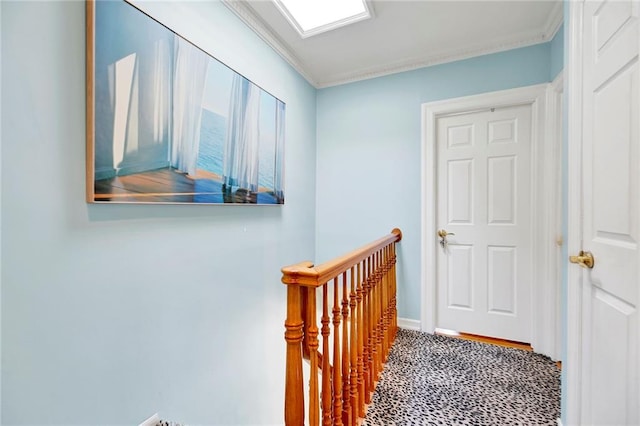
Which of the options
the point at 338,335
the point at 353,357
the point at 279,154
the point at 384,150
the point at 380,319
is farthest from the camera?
the point at 384,150

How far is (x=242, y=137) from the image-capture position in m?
1.93

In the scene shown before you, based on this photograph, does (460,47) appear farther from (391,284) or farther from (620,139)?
(391,284)

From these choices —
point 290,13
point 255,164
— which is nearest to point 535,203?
point 255,164

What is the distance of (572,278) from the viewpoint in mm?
1229

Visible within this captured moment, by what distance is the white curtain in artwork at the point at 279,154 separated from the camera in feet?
7.66

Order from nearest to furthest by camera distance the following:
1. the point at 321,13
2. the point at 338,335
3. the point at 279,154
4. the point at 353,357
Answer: the point at 338,335, the point at 353,357, the point at 321,13, the point at 279,154

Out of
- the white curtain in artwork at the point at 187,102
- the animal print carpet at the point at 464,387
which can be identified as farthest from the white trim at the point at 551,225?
the white curtain in artwork at the point at 187,102

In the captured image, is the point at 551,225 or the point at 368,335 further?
the point at 551,225

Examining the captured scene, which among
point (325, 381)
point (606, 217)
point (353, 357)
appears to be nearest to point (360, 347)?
point (353, 357)

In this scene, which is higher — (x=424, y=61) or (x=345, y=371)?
(x=424, y=61)

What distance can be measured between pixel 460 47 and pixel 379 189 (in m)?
1.39

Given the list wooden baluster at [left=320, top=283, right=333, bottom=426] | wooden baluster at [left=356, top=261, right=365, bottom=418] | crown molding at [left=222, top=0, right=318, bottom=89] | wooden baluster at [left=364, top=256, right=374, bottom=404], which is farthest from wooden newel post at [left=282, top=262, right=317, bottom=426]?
crown molding at [left=222, top=0, right=318, bottom=89]

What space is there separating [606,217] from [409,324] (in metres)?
1.88

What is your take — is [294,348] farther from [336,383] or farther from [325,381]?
[336,383]
